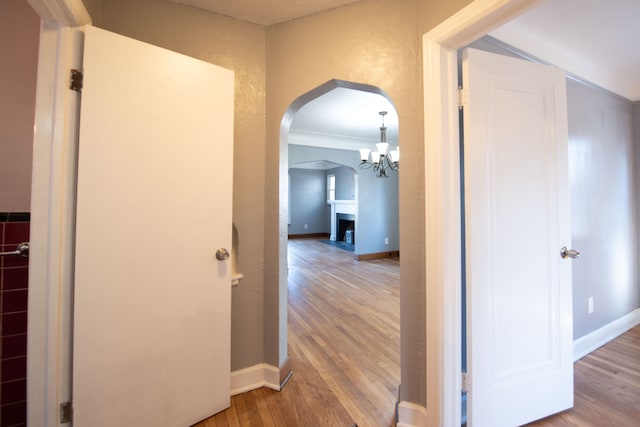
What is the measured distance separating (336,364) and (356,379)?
216mm

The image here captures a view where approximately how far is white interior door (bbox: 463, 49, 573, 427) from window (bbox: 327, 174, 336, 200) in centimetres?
800

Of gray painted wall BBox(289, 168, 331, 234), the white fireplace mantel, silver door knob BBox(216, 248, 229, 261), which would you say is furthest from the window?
silver door knob BBox(216, 248, 229, 261)

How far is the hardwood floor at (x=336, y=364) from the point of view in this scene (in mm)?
1374

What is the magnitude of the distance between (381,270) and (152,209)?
13.7ft

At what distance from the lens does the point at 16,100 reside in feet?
3.88

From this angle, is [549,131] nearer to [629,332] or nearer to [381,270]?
[629,332]

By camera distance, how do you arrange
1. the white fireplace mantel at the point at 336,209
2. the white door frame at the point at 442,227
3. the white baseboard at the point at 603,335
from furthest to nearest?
1. the white fireplace mantel at the point at 336,209
2. the white baseboard at the point at 603,335
3. the white door frame at the point at 442,227

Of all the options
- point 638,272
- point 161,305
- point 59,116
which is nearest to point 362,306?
point 161,305

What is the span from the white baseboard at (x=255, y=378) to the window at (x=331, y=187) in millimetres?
7993

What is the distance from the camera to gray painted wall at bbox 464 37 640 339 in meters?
A: 1.95

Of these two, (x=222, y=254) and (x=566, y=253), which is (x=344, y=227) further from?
(x=222, y=254)

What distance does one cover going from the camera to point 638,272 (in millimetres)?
2459

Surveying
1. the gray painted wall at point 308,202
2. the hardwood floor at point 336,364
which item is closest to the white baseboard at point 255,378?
the hardwood floor at point 336,364

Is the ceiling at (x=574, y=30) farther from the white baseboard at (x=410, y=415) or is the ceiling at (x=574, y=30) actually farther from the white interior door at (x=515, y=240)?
the white baseboard at (x=410, y=415)
